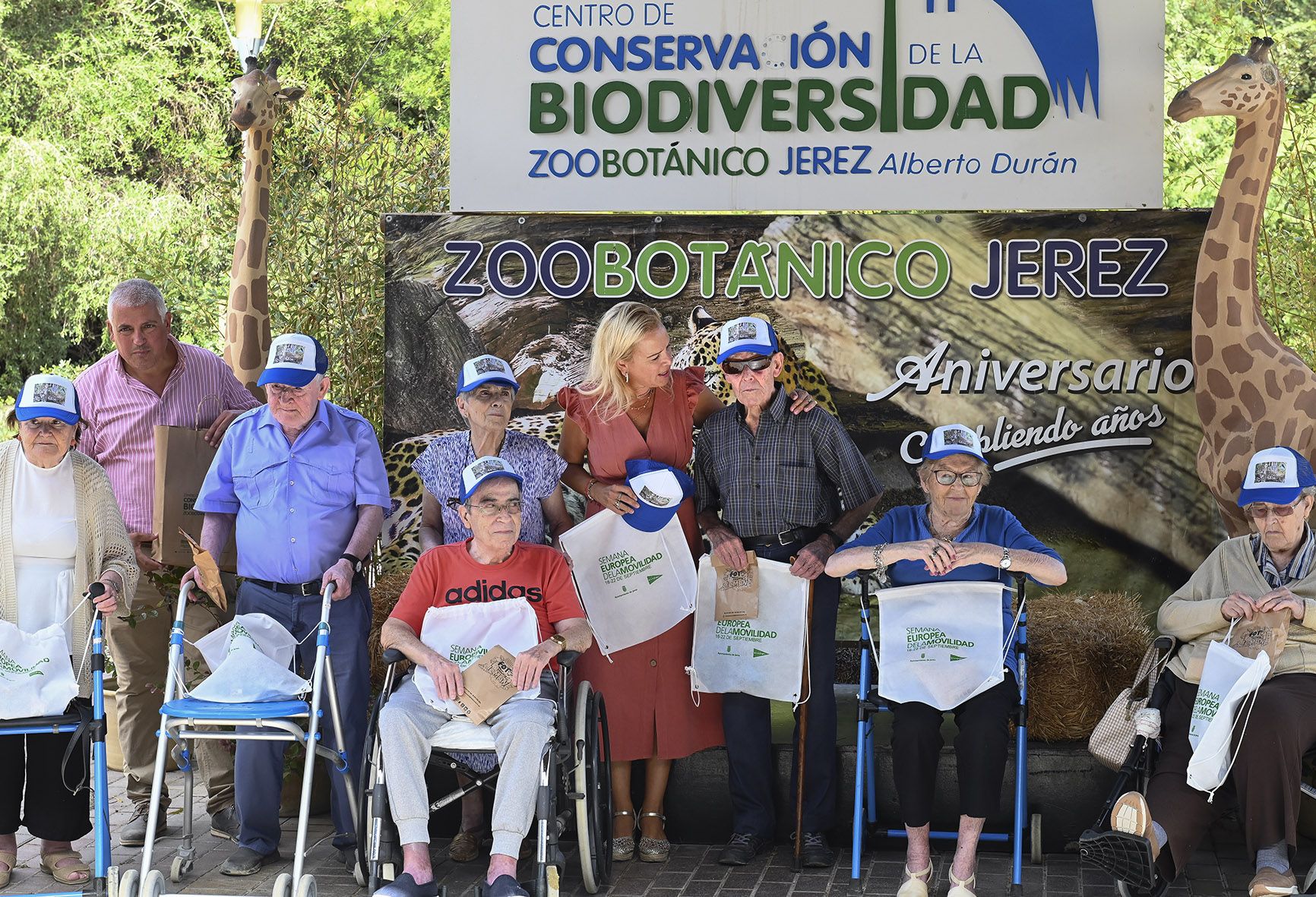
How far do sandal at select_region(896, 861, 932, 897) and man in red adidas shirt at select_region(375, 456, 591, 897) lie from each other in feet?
4.17

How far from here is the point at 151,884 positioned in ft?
15.5

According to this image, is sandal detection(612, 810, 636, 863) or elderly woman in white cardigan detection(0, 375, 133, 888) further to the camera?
sandal detection(612, 810, 636, 863)

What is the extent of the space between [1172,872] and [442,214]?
431 centimetres

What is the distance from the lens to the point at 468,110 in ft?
23.5

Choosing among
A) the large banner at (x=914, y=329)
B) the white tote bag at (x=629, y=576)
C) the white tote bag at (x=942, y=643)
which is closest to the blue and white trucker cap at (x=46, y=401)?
the white tote bag at (x=629, y=576)

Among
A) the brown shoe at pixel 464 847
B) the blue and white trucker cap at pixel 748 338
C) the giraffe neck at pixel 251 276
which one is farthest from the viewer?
the giraffe neck at pixel 251 276

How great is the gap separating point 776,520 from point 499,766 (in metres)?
1.37

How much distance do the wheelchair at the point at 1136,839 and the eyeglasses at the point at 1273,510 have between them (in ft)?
1.73

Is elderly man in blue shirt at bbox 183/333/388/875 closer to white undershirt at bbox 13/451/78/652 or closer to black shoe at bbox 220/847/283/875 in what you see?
black shoe at bbox 220/847/283/875

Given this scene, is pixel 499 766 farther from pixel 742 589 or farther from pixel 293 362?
pixel 293 362

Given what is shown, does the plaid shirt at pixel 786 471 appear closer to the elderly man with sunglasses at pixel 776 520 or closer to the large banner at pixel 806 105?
the elderly man with sunglasses at pixel 776 520

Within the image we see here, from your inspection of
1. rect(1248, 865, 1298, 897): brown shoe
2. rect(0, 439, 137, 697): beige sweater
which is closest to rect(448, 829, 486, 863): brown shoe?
rect(0, 439, 137, 697): beige sweater

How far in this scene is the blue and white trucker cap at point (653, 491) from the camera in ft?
18.1

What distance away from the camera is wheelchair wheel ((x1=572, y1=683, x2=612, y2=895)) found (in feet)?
16.5
